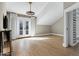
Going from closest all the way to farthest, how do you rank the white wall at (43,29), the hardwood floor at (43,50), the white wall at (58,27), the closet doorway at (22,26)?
the hardwood floor at (43,50) → the closet doorway at (22,26) → the white wall at (58,27) → the white wall at (43,29)

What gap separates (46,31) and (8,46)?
7.56 m

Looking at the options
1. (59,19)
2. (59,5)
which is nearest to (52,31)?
(59,19)

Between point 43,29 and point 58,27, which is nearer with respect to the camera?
point 58,27

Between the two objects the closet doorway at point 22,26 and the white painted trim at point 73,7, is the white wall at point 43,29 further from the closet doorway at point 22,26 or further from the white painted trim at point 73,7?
the white painted trim at point 73,7

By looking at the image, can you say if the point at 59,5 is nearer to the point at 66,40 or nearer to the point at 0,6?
the point at 66,40

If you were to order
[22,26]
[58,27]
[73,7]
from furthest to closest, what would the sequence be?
[58,27] < [22,26] < [73,7]

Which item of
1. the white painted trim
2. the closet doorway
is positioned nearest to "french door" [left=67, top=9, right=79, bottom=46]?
the white painted trim

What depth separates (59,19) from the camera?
10.1 m

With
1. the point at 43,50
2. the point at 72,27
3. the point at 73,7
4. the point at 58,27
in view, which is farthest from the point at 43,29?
the point at 73,7

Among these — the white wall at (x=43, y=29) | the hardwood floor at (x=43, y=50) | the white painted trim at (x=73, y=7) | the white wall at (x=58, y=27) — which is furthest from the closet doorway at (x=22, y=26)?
the white painted trim at (x=73, y=7)

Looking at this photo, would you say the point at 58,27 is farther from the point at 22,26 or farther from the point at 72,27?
the point at 72,27

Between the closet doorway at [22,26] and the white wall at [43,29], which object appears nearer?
the closet doorway at [22,26]

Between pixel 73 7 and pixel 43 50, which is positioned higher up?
pixel 73 7

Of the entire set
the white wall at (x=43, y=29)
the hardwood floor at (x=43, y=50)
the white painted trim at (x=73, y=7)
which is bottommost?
the hardwood floor at (x=43, y=50)
